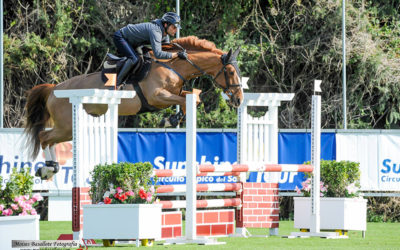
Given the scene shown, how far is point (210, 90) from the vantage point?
16.7 metres

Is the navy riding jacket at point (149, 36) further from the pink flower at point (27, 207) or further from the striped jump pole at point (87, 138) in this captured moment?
the pink flower at point (27, 207)

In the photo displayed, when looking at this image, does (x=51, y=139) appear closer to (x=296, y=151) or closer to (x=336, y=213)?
(x=336, y=213)

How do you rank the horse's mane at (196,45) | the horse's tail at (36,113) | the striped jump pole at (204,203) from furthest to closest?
the horse's tail at (36,113) → the horse's mane at (196,45) → the striped jump pole at (204,203)

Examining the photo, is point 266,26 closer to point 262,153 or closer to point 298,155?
point 298,155

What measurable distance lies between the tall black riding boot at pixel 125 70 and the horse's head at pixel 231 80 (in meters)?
1.07

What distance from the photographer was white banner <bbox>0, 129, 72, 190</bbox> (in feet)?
44.8

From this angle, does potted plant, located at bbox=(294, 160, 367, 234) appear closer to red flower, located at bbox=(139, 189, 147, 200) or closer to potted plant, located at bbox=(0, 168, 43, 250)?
red flower, located at bbox=(139, 189, 147, 200)

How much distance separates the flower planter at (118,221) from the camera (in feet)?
25.3

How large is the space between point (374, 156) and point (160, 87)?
5.53m

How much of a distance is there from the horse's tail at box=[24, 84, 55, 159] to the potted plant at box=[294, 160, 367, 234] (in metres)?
3.40

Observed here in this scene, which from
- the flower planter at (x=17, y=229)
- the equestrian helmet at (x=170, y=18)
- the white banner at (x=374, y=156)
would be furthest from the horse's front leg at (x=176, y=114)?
the white banner at (x=374, y=156)

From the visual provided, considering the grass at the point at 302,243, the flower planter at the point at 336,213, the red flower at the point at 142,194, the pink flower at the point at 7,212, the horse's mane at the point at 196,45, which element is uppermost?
the horse's mane at the point at 196,45

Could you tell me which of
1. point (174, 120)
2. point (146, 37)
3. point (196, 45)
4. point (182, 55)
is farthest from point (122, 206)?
point (196, 45)

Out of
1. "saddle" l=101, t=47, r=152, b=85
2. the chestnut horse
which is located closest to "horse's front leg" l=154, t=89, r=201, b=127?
the chestnut horse
